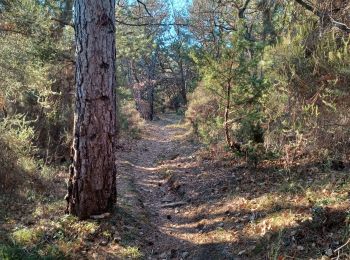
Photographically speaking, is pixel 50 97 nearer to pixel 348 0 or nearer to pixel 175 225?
pixel 175 225

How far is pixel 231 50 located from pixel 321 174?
9.93 ft

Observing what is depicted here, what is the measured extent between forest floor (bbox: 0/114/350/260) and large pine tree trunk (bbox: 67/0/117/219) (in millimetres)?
428

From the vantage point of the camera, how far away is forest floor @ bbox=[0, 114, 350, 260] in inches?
173

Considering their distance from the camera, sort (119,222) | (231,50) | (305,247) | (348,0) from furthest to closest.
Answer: (231,50) < (119,222) < (348,0) < (305,247)

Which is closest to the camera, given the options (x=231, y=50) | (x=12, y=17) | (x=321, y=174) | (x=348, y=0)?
(x=348, y=0)

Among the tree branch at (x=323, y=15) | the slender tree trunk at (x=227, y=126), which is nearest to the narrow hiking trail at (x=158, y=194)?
the slender tree trunk at (x=227, y=126)

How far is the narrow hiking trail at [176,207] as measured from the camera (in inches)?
205

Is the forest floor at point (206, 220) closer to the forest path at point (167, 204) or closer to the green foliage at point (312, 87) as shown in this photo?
the forest path at point (167, 204)

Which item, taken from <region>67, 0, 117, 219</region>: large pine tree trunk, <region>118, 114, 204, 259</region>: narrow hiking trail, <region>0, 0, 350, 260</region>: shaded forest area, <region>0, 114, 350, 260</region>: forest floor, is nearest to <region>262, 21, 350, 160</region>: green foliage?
<region>0, 0, 350, 260</region>: shaded forest area

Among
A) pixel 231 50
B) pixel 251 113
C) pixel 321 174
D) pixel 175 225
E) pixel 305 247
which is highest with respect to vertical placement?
pixel 231 50

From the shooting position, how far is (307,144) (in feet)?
19.3

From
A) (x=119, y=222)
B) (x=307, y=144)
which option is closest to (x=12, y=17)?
(x=119, y=222)

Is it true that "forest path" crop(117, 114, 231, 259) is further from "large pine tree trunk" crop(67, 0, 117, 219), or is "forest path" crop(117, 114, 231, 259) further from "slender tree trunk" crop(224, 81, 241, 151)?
"slender tree trunk" crop(224, 81, 241, 151)

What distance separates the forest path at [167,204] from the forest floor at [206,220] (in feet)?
0.07
